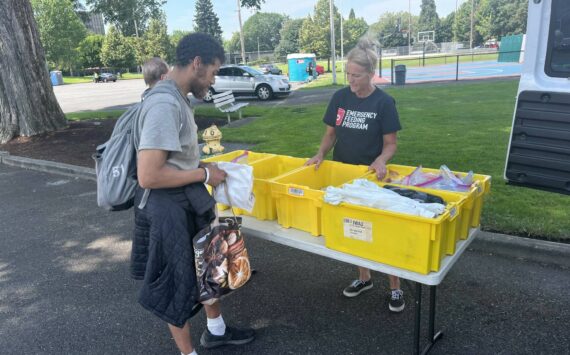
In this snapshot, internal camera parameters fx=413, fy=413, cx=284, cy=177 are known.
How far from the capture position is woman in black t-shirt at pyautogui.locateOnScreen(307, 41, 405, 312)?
2902mm

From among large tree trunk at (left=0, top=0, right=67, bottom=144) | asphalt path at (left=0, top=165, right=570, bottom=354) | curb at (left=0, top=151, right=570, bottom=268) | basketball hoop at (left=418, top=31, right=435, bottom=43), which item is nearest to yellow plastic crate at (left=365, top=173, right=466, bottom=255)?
asphalt path at (left=0, top=165, right=570, bottom=354)

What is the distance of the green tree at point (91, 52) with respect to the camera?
209 feet

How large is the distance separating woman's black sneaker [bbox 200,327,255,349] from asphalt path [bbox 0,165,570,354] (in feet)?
0.16

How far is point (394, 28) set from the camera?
10056 cm

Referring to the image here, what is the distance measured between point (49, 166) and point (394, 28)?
104087 millimetres

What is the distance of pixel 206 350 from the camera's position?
113 inches

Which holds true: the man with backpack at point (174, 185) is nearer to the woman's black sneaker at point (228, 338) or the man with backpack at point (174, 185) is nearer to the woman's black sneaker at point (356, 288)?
the woman's black sneaker at point (228, 338)

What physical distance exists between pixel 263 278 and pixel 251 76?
1525cm

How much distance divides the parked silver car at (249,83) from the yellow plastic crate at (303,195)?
15.2 m

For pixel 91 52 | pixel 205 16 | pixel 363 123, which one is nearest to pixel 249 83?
pixel 363 123

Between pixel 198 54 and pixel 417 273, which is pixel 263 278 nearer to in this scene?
pixel 417 273

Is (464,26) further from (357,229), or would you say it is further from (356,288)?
(357,229)

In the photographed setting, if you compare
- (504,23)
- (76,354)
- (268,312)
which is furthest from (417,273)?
(504,23)

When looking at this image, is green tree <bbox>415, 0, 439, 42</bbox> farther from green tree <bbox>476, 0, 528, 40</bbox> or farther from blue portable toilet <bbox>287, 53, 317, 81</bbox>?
blue portable toilet <bbox>287, 53, 317, 81</bbox>
